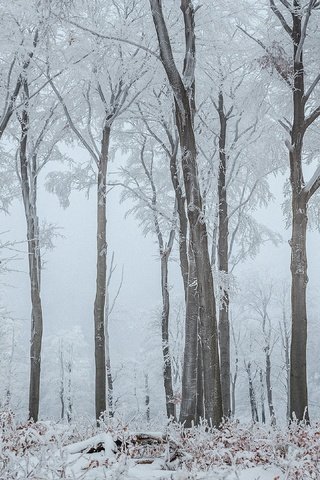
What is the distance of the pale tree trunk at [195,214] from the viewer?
6680 millimetres

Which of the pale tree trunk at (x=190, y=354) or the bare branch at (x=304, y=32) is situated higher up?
the bare branch at (x=304, y=32)

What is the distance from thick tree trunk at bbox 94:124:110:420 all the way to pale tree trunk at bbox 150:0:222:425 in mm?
3889

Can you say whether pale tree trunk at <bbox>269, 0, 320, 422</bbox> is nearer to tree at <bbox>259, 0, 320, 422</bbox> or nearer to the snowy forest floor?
tree at <bbox>259, 0, 320, 422</bbox>

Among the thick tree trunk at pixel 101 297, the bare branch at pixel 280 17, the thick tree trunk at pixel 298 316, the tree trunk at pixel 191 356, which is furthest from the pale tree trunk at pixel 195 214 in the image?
the thick tree trunk at pixel 101 297

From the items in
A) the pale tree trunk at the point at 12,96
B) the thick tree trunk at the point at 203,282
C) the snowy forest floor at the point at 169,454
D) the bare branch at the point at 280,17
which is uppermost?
the bare branch at the point at 280,17

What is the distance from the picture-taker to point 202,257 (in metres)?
6.95

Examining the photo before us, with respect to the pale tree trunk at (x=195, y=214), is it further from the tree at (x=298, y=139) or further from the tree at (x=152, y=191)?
the tree at (x=152, y=191)

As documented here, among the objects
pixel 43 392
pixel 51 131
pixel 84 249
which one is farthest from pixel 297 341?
pixel 84 249

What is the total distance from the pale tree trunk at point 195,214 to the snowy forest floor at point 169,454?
6.41ft

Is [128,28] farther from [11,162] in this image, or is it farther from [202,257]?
[11,162]

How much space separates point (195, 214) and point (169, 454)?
397 cm

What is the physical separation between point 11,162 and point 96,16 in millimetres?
6180

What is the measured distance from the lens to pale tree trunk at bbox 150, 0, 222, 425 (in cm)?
668

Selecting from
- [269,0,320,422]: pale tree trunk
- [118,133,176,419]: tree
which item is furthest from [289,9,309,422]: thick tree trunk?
[118,133,176,419]: tree
